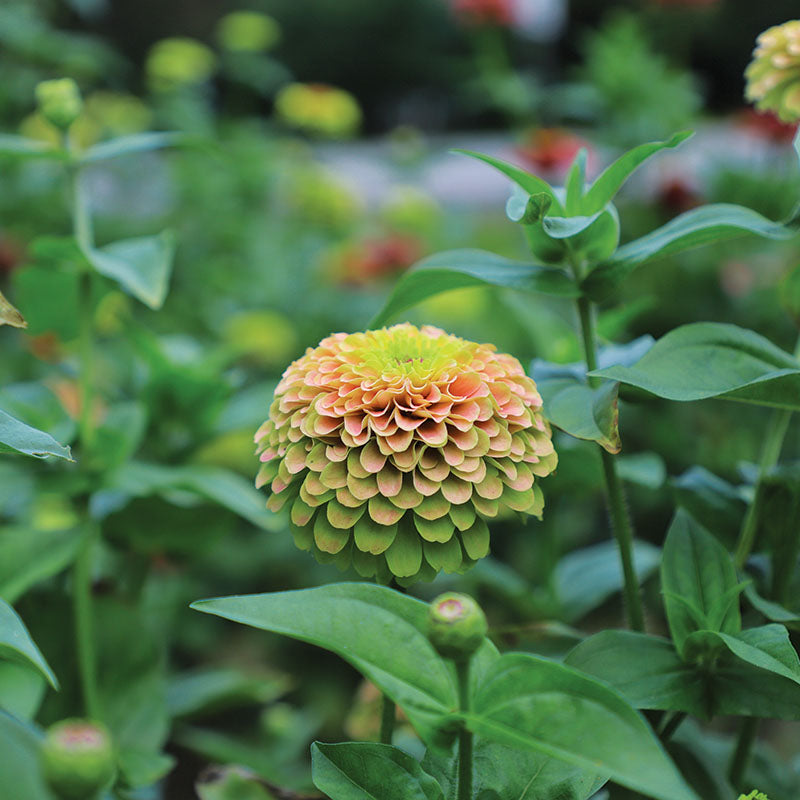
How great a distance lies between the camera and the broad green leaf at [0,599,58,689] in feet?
1.09

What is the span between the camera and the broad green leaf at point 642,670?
42 cm

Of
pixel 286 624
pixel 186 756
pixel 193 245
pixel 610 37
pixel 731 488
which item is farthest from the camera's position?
pixel 193 245

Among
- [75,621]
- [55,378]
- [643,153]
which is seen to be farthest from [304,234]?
[643,153]

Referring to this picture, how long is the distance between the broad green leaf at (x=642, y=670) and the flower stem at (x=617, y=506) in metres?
0.03

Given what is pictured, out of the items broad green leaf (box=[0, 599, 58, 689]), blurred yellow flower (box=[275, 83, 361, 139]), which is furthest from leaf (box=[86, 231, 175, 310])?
blurred yellow flower (box=[275, 83, 361, 139])

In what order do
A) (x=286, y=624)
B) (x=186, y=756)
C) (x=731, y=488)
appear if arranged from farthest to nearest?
(x=186, y=756) < (x=731, y=488) < (x=286, y=624)

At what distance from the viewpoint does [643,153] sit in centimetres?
42

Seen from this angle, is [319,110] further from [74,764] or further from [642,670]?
[74,764]

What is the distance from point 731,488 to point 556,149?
1028 millimetres

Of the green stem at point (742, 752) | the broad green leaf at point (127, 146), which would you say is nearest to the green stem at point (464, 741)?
the green stem at point (742, 752)

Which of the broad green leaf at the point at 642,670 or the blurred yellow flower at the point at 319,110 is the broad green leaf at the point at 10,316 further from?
the blurred yellow flower at the point at 319,110

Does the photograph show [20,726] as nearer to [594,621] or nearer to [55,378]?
[55,378]

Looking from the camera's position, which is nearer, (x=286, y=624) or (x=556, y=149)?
(x=286, y=624)

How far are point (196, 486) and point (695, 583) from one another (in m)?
0.32
